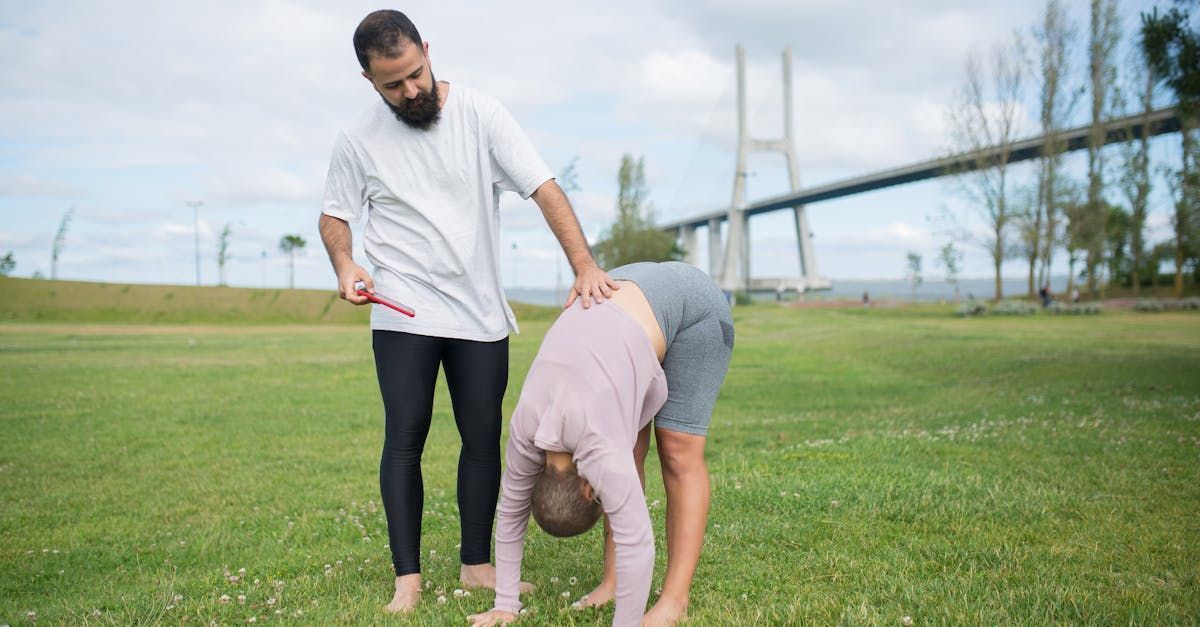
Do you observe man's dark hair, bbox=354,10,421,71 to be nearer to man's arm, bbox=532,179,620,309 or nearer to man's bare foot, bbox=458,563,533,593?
man's arm, bbox=532,179,620,309

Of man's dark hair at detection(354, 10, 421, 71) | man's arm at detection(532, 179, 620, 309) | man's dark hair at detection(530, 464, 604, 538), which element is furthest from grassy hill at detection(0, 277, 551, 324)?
man's dark hair at detection(530, 464, 604, 538)

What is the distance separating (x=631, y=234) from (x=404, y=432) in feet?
174

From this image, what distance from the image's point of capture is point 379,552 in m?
4.36

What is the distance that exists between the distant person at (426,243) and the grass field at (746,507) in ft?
2.04

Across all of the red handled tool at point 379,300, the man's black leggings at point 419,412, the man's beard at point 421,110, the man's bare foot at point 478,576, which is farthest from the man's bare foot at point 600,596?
the man's beard at point 421,110

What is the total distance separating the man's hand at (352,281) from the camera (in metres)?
3.27

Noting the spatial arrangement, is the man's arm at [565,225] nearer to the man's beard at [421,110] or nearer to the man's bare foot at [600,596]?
the man's beard at [421,110]

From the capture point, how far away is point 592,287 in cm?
296

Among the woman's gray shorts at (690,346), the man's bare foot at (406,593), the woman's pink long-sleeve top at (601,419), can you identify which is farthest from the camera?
the man's bare foot at (406,593)

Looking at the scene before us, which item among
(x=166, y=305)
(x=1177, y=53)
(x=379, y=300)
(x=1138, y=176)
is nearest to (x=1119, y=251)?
(x=1138, y=176)

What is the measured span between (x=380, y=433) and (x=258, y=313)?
39945 millimetres

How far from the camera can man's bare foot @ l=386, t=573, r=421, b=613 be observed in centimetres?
334

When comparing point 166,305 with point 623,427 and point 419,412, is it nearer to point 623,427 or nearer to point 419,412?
point 419,412

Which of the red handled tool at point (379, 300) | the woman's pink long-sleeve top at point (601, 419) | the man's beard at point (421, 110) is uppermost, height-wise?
the man's beard at point (421, 110)
